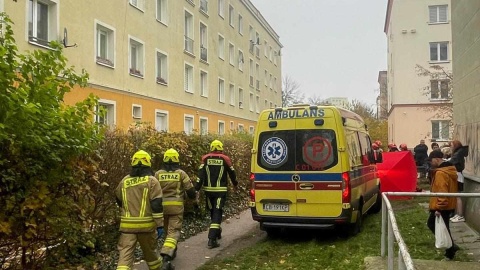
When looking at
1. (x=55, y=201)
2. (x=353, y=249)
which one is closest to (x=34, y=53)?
(x=55, y=201)

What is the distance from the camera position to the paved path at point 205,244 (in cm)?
737

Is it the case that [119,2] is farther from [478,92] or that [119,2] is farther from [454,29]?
[478,92]

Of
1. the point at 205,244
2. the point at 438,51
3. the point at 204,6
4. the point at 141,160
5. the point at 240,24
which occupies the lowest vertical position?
the point at 205,244

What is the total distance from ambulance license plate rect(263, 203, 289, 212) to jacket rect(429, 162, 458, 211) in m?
2.47

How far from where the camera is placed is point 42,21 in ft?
49.6

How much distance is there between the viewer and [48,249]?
518 centimetres

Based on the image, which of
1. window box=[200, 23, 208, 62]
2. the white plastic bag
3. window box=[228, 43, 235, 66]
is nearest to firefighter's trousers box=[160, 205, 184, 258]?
the white plastic bag

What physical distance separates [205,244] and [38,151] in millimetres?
4611

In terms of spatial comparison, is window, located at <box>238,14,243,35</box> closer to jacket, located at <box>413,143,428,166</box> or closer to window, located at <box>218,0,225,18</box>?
window, located at <box>218,0,225,18</box>

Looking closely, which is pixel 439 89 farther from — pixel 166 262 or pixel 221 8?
Result: pixel 166 262

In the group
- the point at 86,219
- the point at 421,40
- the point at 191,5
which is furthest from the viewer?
the point at 421,40

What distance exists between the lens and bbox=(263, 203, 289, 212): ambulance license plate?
8445mm

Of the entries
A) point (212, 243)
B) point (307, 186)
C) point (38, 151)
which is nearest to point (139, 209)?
point (38, 151)

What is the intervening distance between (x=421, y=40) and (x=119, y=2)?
23458mm
